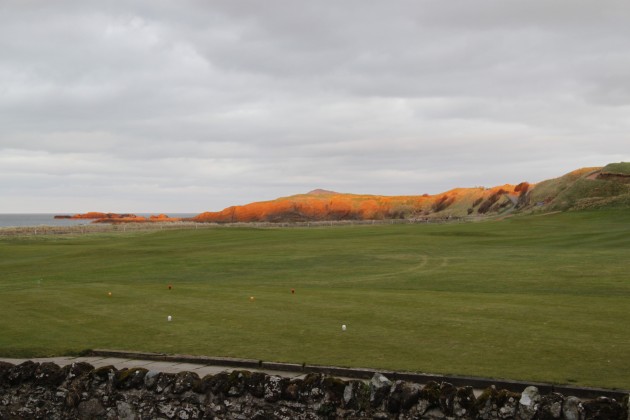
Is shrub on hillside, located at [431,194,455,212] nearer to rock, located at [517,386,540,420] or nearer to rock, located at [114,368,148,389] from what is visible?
rock, located at [114,368,148,389]

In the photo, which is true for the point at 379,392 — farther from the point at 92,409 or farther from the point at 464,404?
A: the point at 92,409

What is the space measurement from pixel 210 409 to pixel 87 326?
783cm

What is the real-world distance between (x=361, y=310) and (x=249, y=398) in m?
8.74

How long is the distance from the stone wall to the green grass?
2.05 meters

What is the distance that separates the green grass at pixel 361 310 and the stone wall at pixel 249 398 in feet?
6.74

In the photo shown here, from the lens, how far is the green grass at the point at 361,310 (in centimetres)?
1276

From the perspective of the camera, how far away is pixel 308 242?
2234 inches

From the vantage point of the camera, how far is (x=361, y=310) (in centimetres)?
1880

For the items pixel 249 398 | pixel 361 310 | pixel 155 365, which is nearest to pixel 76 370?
pixel 155 365

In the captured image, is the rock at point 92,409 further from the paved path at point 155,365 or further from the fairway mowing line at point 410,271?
the fairway mowing line at point 410,271

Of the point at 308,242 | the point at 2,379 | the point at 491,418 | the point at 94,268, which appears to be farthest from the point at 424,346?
the point at 308,242

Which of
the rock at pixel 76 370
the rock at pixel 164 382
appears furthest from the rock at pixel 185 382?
the rock at pixel 76 370

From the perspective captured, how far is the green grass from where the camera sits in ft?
41.9

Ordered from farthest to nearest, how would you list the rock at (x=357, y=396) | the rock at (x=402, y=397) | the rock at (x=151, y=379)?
the rock at (x=151, y=379)
the rock at (x=357, y=396)
the rock at (x=402, y=397)
